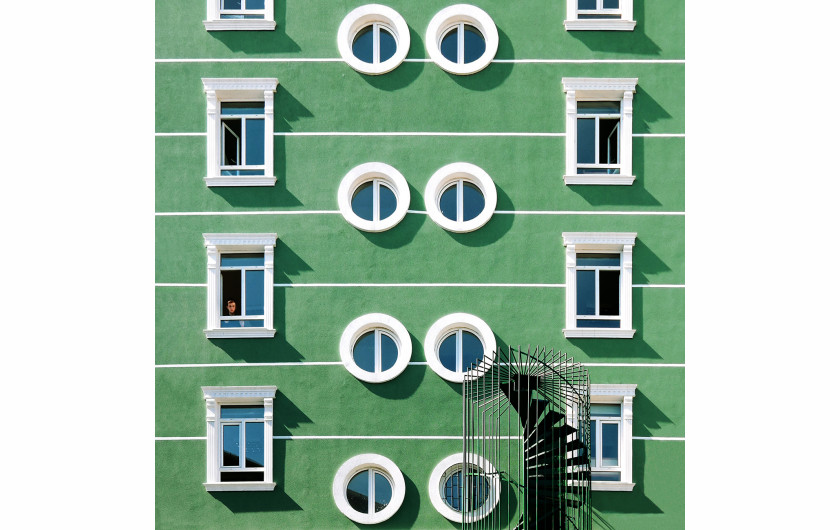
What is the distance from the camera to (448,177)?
11.8m

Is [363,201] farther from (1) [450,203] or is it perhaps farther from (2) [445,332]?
(2) [445,332]

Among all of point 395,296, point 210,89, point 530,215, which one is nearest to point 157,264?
point 210,89

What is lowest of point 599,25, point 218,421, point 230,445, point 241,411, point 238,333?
point 230,445

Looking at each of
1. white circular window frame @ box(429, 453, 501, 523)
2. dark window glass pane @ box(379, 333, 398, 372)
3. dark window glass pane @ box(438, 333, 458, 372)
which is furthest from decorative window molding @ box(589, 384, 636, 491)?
dark window glass pane @ box(379, 333, 398, 372)

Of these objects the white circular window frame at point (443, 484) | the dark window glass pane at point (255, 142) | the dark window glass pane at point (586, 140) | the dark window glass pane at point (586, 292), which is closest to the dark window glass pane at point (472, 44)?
the dark window glass pane at point (586, 140)

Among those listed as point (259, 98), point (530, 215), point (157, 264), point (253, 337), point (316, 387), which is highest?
point (259, 98)

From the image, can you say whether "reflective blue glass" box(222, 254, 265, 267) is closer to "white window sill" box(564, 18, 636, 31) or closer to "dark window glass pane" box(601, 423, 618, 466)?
"dark window glass pane" box(601, 423, 618, 466)

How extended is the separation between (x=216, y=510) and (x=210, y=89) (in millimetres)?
6204

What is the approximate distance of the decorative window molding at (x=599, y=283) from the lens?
38.3ft

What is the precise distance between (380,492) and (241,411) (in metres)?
2.38

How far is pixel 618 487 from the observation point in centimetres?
1143

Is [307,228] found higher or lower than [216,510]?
higher

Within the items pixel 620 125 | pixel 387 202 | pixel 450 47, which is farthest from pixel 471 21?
pixel 387 202

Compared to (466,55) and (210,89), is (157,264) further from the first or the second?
(466,55)
